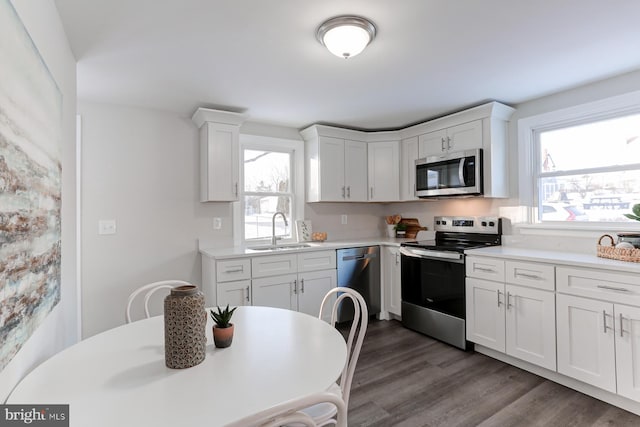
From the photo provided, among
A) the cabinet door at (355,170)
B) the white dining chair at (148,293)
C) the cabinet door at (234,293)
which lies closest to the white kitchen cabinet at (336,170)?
the cabinet door at (355,170)

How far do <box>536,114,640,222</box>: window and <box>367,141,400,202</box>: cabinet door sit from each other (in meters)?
1.44

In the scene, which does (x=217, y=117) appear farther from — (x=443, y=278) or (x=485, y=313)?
(x=485, y=313)

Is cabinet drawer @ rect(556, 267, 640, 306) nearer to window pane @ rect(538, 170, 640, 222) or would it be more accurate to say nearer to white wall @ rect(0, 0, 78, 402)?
window pane @ rect(538, 170, 640, 222)

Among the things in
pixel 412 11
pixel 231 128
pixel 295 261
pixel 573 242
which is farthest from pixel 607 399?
pixel 231 128

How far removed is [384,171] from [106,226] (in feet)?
9.69

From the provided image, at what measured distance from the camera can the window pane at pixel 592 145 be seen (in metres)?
2.49

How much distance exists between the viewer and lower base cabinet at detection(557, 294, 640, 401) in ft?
6.31

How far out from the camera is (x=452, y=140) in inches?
130

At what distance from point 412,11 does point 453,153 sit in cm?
186

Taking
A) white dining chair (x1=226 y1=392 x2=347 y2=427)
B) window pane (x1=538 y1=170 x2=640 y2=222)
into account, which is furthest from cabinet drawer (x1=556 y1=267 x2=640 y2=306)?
white dining chair (x1=226 y1=392 x2=347 y2=427)

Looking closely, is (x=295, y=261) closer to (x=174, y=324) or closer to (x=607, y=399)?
(x=174, y=324)

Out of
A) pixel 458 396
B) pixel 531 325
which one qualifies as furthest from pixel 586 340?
pixel 458 396

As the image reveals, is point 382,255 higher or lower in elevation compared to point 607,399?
higher

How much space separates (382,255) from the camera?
12.0 ft
